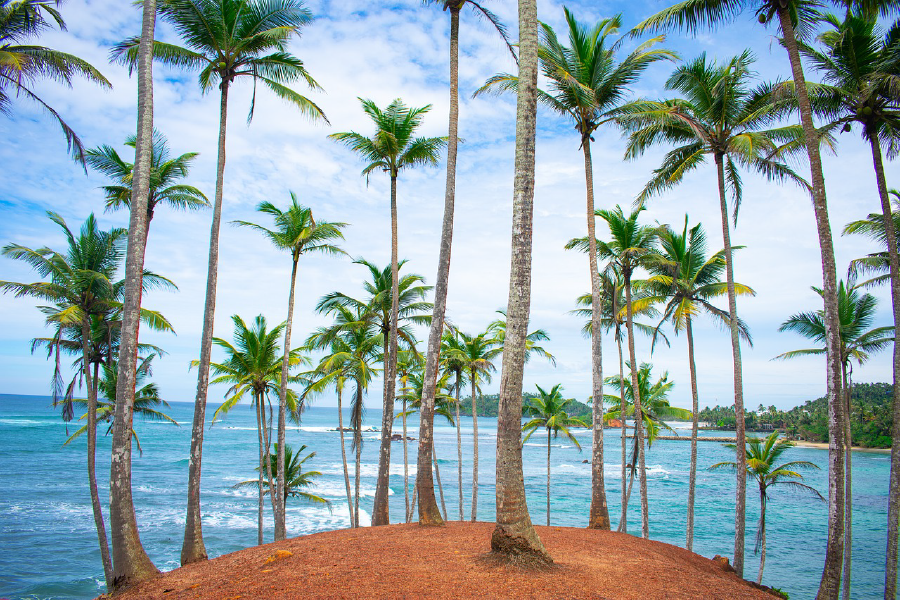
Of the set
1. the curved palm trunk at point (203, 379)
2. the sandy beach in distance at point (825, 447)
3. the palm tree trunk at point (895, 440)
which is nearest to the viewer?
the curved palm trunk at point (203, 379)

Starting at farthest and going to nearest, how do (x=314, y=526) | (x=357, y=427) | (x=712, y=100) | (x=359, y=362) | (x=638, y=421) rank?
(x=314, y=526)
(x=357, y=427)
(x=359, y=362)
(x=638, y=421)
(x=712, y=100)

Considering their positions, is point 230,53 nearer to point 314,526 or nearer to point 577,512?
point 314,526

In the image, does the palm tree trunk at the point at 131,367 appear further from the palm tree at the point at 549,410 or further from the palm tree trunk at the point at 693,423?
the palm tree at the point at 549,410

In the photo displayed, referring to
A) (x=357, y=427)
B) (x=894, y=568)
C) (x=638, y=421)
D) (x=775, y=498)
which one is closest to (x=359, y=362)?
(x=357, y=427)

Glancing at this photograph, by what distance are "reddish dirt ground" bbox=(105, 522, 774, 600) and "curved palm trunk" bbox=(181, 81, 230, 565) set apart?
998 mm

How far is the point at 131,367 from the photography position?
869 cm

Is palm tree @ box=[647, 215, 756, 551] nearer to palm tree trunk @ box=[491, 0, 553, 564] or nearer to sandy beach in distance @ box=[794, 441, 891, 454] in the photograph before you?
palm tree trunk @ box=[491, 0, 553, 564]

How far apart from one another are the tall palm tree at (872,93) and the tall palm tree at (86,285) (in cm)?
1833

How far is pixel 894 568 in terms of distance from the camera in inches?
412

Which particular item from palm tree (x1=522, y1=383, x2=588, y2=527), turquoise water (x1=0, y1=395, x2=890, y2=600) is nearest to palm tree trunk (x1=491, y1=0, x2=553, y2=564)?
palm tree (x1=522, y1=383, x2=588, y2=527)

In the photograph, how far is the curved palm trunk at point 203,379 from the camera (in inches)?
370

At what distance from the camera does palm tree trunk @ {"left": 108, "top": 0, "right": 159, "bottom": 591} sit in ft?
26.4

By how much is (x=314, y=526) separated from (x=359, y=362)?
55.4 ft

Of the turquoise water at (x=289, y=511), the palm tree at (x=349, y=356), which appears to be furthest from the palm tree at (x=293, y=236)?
the turquoise water at (x=289, y=511)
